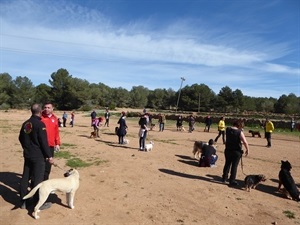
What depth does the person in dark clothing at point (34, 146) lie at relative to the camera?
18.0 feet

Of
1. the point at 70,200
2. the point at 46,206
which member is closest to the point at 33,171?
the point at 46,206

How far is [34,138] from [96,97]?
3609 inches

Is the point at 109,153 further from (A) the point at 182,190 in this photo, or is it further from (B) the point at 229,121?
(B) the point at 229,121

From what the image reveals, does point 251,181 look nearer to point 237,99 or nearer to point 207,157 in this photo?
point 207,157

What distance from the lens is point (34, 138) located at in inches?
217

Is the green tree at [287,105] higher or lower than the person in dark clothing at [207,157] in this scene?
higher

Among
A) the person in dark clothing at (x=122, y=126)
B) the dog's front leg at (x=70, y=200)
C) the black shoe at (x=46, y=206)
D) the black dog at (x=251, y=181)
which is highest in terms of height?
the person in dark clothing at (x=122, y=126)

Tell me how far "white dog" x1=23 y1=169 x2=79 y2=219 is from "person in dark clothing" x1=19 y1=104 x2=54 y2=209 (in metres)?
0.38

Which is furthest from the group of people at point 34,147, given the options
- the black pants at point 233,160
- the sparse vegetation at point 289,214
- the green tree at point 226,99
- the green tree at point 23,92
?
the green tree at point 226,99

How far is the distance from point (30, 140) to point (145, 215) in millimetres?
2762

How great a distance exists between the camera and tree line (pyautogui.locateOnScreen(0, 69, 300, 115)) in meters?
81.2

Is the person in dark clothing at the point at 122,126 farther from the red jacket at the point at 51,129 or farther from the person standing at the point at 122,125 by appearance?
the red jacket at the point at 51,129

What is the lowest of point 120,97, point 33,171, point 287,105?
point 33,171

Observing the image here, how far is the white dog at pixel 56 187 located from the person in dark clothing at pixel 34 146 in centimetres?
38
